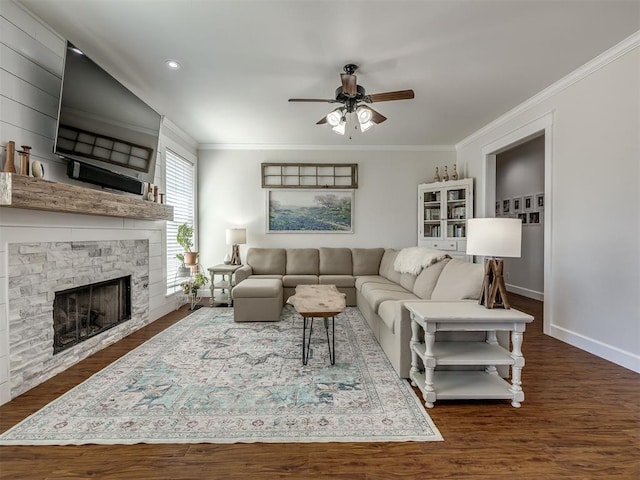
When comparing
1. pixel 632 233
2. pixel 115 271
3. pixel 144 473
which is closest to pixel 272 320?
pixel 115 271

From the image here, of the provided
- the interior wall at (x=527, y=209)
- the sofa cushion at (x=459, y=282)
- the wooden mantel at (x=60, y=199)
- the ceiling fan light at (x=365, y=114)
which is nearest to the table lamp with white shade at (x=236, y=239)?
the wooden mantel at (x=60, y=199)

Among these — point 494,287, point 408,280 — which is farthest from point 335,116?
point 408,280

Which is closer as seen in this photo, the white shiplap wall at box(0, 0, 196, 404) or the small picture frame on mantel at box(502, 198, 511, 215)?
the white shiplap wall at box(0, 0, 196, 404)

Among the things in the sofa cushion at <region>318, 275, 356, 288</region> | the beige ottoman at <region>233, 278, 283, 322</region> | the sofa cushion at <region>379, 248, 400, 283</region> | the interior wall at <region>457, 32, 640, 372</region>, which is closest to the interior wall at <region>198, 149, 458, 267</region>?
the sofa cushion at <region>379, 248, 400, 283</region>

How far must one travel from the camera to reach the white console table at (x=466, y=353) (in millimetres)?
1884

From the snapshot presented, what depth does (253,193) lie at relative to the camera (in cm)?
529

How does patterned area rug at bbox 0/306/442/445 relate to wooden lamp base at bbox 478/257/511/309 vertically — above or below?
below

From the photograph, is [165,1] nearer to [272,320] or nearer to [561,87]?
[272,320]

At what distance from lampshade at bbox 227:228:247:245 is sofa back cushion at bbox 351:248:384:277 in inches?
73.8

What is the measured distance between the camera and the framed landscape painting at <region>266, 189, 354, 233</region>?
5293 millimetres

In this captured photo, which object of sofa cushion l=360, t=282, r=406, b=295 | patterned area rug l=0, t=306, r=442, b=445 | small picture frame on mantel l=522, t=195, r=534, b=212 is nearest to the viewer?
patterned area rug l=0, t=306, r=442, b=445

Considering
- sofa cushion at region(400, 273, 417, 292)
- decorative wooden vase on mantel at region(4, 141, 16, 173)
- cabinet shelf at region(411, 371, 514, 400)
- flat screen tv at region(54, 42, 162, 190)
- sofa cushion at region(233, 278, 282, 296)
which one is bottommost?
cabinet shelf at region(411, 371, 514, 400)

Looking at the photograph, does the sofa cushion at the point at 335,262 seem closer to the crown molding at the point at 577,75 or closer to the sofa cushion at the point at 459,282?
the sofa cushion at the point at 459,282

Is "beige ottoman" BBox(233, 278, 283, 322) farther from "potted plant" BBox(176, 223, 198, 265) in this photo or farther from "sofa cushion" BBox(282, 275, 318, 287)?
"potted plant" BBox(176, 223, 198, 265)
